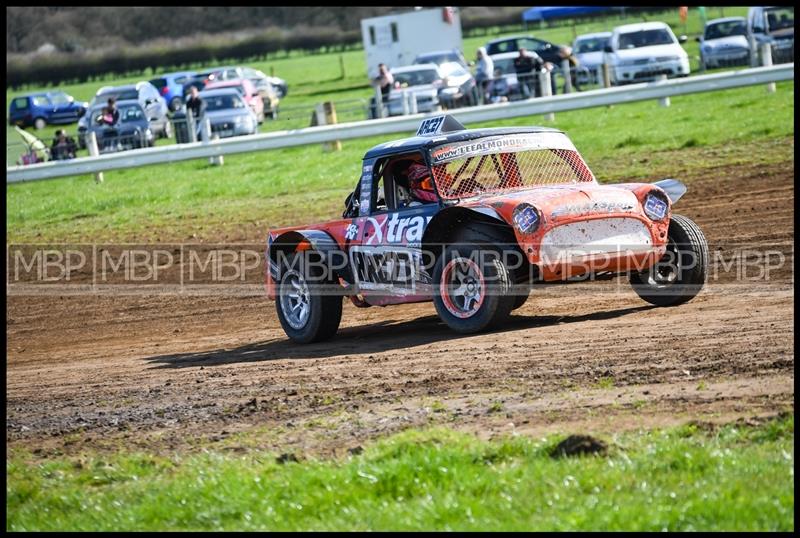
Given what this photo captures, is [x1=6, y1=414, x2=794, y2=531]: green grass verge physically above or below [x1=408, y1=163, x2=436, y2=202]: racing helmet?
below

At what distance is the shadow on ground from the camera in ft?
34.8

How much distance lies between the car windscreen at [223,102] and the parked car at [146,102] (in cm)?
127

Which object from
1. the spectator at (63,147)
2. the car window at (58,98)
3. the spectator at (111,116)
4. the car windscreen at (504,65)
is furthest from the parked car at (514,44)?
the spectator at (63,147)

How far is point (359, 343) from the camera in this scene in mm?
11125

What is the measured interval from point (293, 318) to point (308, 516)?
590cm

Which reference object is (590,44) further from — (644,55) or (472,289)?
(472,289)

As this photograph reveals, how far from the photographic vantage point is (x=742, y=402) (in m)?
7.00

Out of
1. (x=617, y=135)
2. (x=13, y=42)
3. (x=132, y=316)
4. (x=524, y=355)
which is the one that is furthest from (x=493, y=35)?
(x=524, y=355)

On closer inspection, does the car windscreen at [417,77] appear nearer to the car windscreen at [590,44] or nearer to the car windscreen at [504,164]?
the car windscreen at [590,44]

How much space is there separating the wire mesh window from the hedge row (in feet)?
187

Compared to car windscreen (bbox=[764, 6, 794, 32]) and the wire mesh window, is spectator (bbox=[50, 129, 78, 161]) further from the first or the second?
car windscreen (bbox=[764, 6, 794, 32])

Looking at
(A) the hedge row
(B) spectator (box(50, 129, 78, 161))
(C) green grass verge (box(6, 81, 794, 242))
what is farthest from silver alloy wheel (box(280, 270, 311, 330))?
(A) the hedge row

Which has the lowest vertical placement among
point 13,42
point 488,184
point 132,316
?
point 132,316

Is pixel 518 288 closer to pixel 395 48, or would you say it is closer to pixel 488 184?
pixel 488 184
